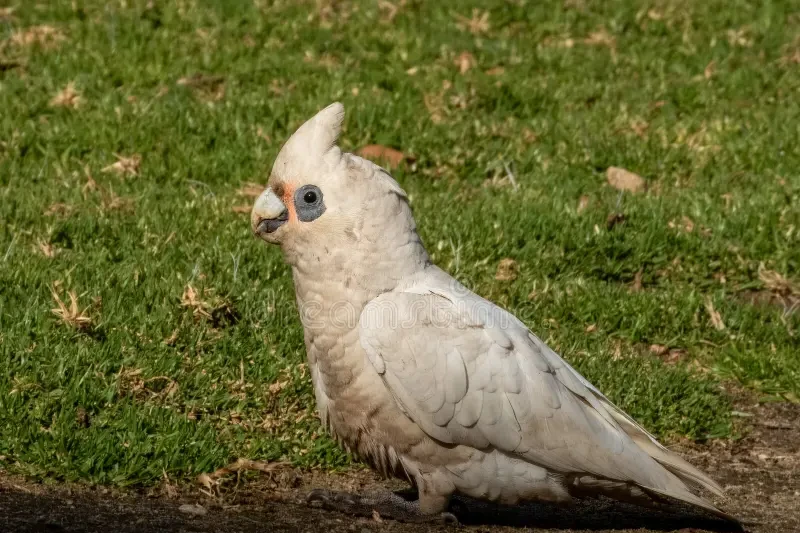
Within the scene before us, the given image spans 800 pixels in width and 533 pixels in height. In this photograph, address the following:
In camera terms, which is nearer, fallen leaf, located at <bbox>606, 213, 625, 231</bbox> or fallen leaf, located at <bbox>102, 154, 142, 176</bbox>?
fallen leaf, located at <bbox>606, 213, 625, 231</bbox>

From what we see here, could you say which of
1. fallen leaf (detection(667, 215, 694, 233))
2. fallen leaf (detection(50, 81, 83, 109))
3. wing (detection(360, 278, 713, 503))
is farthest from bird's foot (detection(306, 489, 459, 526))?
fallen leaf (detection(50, 81, 83, 109))

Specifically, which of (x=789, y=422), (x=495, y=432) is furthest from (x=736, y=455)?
(x=495, y=432)

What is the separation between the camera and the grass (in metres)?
4.61

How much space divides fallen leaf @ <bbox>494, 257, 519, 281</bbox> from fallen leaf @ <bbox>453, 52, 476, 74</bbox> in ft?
7.77

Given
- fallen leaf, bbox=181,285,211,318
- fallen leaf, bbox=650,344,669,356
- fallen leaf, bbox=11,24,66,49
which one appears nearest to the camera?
fallen leaf, bbox=181,285,211,318

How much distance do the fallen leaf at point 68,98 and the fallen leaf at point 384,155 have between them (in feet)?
5.67

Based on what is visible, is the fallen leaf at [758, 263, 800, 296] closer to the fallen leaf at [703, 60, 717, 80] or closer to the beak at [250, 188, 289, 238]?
the fallen leaf at [703, 60, 717, 80]

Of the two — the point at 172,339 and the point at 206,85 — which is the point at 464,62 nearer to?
the point at 206,85

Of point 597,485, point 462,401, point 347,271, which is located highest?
point 347,271

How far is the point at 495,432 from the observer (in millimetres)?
3934

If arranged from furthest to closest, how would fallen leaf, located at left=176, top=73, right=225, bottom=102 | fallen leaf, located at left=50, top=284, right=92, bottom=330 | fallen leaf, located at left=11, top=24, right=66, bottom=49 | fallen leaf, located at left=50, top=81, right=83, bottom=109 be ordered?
1. fallen leaf, located at left=11, top=24, right=66, bottom=49
2. fallen leaf, located at left=176, top=73, right=225, bottom=102
3. fallen leaf, located at left=50, top=81, right=83, bottom=109
4. fallen leaf, located at left=50, top=284, right=92, bottom=330

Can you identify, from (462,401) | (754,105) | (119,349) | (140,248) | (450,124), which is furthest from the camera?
(754,105)

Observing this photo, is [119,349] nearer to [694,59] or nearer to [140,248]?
[140,248]

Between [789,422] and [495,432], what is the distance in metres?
2.00
